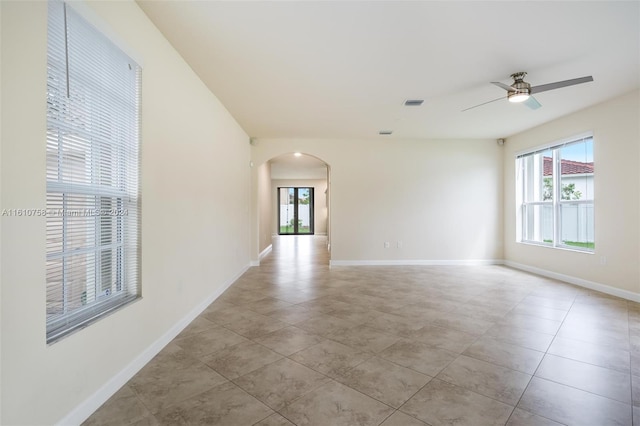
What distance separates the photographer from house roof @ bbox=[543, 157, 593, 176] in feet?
15.6

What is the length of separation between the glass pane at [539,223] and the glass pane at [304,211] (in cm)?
929

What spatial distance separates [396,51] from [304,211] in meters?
11.4

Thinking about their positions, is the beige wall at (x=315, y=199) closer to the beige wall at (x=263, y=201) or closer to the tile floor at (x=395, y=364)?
the beige wall at (x=263, y=201)

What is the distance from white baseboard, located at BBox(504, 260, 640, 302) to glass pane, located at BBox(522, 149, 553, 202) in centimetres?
134

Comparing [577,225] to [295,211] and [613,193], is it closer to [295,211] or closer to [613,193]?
[613,193]

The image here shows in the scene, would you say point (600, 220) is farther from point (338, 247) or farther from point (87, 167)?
point (87, 167)

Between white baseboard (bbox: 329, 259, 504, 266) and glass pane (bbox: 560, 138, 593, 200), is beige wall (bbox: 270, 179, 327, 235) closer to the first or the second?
white baseboard (bbox: 329, 259, 504, 266)

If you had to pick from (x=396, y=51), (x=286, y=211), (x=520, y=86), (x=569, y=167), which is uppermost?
(x=396, y=51)

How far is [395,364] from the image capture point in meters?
2.36

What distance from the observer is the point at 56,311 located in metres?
1.63

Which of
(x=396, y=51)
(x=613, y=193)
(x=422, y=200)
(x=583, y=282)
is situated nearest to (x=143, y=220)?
(x=396, y=51)

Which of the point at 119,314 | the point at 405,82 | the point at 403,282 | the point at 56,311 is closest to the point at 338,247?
the point at 403,282

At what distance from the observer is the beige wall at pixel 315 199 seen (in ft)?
45.2

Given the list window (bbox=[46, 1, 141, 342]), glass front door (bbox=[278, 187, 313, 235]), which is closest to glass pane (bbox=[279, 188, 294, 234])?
glass front door (bbox=[278, 187, 313, 235])
